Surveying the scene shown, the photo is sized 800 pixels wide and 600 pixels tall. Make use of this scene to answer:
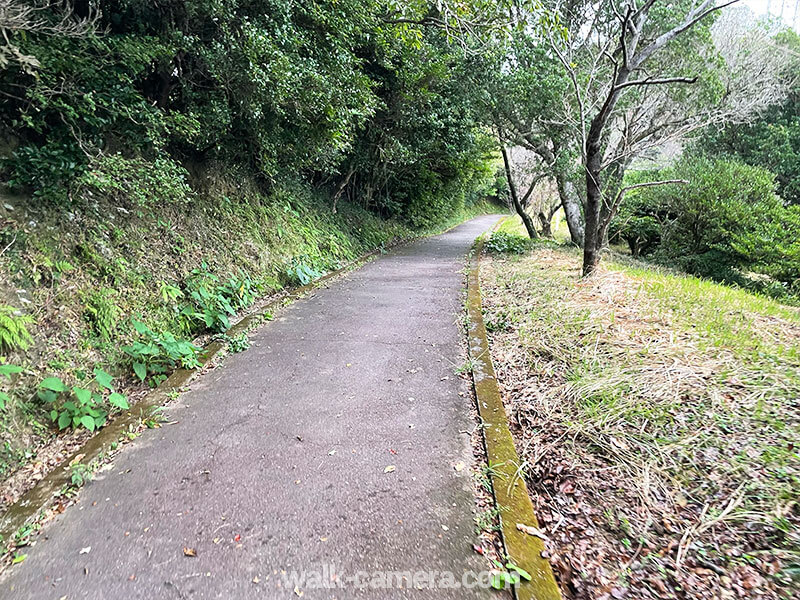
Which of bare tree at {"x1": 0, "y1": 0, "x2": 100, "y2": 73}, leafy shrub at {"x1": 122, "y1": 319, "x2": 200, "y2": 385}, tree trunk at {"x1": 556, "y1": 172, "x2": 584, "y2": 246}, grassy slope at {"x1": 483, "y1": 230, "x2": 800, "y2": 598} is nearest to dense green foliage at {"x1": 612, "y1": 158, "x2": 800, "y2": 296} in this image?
tree trunk at {"x1": 556, "y1": 172, "x2": 584, "y2": 246}

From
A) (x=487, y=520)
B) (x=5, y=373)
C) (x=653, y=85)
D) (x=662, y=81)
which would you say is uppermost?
(x=653, y=85)

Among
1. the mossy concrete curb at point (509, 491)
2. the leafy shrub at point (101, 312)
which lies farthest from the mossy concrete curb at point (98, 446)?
the mossy concrete curb at point (509, 491)

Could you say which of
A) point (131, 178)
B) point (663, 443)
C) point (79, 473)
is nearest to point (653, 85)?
point (663, 443)

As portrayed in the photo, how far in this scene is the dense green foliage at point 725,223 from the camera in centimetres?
878

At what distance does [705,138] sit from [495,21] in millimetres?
10465

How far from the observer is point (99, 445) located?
2752 mm

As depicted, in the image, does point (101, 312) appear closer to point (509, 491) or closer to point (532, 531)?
point (509, 491)

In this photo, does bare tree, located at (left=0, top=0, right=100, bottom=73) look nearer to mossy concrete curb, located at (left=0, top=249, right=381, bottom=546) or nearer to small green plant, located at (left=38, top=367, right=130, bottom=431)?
small green plant, located at (left=38, top=367, right=130, bottom=431)

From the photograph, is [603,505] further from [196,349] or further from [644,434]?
[196,349]

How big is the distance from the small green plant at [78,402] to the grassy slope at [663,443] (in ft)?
9.70

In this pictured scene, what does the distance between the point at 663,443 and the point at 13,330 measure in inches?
162

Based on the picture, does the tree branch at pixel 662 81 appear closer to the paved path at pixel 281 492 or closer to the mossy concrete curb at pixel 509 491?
the mossy concrete curb at pixel 509 491

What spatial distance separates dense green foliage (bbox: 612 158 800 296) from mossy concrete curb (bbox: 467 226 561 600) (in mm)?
8499

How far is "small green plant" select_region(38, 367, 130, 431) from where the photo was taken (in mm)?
2740
